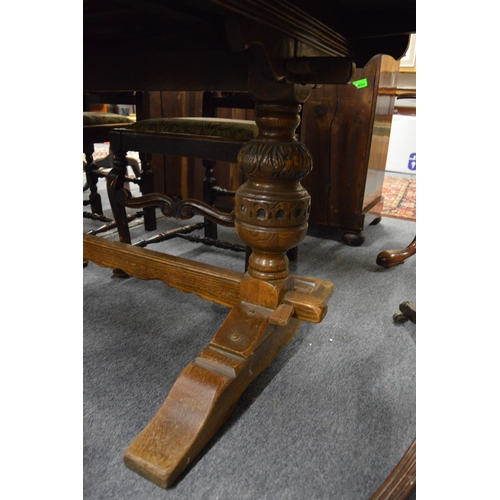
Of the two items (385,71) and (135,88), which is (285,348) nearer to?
(135,88)

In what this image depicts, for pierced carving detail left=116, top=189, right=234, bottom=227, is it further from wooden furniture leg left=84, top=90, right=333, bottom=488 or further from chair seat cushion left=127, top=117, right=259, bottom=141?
wooden furniture leg left=84, top=90, right=333, bottom=488

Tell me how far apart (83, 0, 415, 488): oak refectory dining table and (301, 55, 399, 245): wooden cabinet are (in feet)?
2.59

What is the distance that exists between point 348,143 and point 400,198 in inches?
54.4

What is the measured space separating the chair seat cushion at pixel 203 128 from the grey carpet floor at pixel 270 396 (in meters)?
0.53

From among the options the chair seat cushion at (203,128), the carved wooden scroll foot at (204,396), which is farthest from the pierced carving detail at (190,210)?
the carved wooden scroll foot at (204,396)

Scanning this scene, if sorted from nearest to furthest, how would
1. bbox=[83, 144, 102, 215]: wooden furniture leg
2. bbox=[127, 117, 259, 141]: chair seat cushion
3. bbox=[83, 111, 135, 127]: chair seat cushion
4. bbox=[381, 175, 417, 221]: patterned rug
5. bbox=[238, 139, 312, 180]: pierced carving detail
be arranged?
1. bbox=[238, 139, 312, 180]: pierced carving detail
2. bbox=[127, 117, 259, 141]: chair seat cushion
3. bbox=[83, 111, 135, 127]: chair seat cushion
4. bbox=[83, 144, 102, 215]: wooden furniture leg
5. bbox=[381, 175, 417, 221]: patterned rug

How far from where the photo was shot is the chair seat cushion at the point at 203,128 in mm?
1302

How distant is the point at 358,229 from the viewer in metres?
2.00

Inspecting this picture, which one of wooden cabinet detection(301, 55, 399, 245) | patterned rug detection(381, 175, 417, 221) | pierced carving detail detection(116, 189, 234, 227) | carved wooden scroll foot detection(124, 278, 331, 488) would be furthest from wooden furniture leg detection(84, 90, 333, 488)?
patterned rug detection(381, 175, 417, 221)

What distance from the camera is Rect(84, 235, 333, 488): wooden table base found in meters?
0.71
